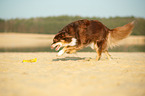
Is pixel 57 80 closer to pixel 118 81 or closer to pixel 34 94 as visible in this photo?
pixel 34 94

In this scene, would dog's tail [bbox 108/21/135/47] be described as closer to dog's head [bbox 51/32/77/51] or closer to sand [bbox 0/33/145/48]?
dog's head [bbox 51/32/77/51]

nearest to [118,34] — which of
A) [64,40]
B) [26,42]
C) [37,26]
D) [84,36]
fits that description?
[84,36]

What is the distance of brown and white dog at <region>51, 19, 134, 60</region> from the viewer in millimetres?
6574

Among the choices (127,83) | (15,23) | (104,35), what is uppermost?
(15,23)

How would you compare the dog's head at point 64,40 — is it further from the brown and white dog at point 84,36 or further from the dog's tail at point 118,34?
the dog's tail at point 118,34

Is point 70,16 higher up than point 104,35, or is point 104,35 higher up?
point 70,16

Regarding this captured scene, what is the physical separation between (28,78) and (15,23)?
5149 centimetres

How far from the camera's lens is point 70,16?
60.1 m

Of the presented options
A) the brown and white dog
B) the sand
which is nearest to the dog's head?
the brown and white dog

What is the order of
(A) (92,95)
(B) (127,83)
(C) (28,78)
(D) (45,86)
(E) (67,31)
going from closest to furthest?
1. (A) (92,95)
2. (D) (45,86)
3. (B) (127,83)
4. (C) (28,78)
5. (E) (67,31)

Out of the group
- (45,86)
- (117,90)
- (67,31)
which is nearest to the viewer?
(117,90)

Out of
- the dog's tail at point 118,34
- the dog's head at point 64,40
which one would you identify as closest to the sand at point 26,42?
the dog's tail at point 118,34

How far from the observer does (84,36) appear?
263 inches

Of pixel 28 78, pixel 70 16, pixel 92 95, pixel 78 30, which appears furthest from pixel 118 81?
pixel 70 16
